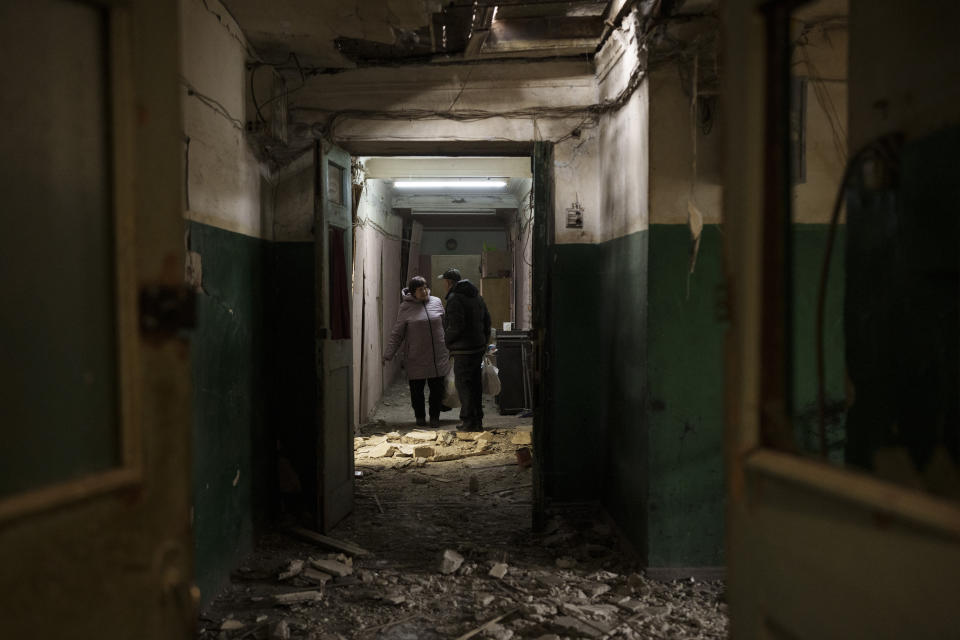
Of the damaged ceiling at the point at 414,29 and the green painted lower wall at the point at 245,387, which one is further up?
the damaged ceiling at the point at 414,29

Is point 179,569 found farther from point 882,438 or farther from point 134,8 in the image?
point 882,438

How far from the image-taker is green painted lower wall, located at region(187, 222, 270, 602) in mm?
3344

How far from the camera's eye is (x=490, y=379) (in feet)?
28.6

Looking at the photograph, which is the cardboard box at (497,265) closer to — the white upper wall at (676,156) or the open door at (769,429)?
the white upper wall at (676,156)

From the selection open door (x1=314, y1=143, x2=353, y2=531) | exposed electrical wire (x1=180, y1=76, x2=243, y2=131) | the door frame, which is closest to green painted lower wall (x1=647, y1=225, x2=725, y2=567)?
the door frame

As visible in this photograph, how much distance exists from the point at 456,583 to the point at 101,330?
3.03m

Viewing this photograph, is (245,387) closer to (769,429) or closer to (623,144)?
(623,144)

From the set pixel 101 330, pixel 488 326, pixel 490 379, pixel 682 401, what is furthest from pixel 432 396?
pixel 101 330

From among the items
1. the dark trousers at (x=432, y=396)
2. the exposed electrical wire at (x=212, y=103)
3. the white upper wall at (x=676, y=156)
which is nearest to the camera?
the exposed electrical wire at (x=212, y=103)

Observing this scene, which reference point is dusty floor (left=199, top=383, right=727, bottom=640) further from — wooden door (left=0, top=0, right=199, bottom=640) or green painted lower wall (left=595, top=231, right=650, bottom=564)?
wooden door (left=0, top=0, right=199, bottom=640)

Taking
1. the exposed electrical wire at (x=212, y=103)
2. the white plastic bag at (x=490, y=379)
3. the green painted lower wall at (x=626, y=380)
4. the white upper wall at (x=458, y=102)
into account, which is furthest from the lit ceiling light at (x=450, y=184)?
the exposed electrical wire at (x=212, y=103)

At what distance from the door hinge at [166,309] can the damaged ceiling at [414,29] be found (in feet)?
10.1

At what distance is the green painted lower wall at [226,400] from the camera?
3.34 meters

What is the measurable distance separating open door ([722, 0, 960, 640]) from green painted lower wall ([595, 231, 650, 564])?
8.17ft
